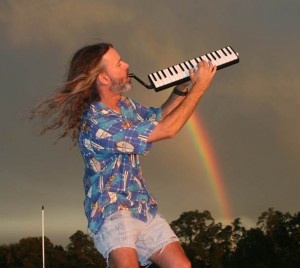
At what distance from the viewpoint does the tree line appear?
80.7 m

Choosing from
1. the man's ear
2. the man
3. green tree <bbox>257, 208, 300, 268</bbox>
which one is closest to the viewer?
the man

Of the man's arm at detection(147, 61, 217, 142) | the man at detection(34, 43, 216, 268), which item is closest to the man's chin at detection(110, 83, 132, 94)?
the man at detection(34, 43, 216, 268)

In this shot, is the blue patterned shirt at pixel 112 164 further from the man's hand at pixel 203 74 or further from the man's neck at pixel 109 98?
the man's hand at pixel 203 74

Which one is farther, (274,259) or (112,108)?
(274,259)

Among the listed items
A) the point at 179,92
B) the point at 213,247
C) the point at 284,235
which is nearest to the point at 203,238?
the point at 213,247

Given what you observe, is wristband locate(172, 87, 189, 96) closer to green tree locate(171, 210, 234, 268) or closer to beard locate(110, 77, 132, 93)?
beard locate(110, 77, 132, 93)

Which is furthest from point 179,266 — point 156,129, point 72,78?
point 72,78

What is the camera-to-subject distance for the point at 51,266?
108 metres

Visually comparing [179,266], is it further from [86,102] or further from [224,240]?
[224,240]

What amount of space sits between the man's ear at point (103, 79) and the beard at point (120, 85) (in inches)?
1.8

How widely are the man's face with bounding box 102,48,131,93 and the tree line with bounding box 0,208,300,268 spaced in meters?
73.2

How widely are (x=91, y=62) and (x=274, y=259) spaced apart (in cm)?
7775

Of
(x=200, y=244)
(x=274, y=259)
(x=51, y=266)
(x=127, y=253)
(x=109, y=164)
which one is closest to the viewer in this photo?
(x=127, y=253)

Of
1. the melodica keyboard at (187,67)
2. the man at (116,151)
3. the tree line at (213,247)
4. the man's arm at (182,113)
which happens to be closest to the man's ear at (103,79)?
the man at (116,151)
